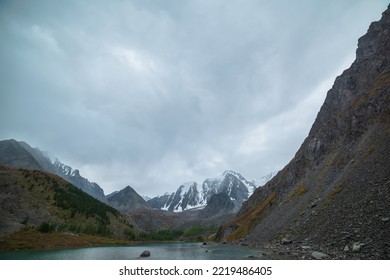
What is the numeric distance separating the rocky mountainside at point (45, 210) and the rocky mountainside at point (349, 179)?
78985 mm

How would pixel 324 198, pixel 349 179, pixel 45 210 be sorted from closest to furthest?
pixel 349 179 < pixel 324 198 < pixel 45 210

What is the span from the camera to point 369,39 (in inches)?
4579

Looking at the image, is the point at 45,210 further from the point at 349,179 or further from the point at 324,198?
the point at 349,179

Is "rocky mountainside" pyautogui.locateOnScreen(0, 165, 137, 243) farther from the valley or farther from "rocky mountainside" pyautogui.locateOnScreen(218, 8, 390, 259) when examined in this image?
"rocky mountainside" pyautogui.locateOnScreen(218, 8, 390, 259)

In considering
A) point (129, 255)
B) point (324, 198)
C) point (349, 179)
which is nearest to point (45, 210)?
point (129, 255)

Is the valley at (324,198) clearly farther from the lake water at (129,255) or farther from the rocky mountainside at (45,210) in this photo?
the lake water at (129,255)

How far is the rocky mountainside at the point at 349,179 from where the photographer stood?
97.0 ft

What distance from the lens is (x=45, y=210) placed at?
12288 cm

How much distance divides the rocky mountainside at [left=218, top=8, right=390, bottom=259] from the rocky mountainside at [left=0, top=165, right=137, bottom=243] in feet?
259

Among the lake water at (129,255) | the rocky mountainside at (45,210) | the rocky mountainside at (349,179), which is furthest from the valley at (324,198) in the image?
the lake water at (129,255)

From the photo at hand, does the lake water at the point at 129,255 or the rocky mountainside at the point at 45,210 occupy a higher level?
the rocky mountainside at the point at 45,210

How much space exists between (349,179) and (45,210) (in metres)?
128

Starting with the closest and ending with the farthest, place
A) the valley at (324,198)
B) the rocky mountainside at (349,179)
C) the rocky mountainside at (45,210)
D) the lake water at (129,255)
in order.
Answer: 1. the rocky mountainside at (349,179)
2. the valley at (324,198)
3. the lake water at (129,255)
4. the rocky mountainside at (45,210)
